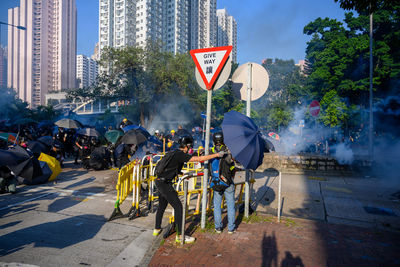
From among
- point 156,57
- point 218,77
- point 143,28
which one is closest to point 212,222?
point 218,77

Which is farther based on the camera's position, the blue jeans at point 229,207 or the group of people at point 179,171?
the blue jeans at point 229,207

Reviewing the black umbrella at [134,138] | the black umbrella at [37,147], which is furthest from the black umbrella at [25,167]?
the black umbrella at [37,147]

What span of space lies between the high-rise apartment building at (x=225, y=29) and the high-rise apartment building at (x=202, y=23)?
13.7 m

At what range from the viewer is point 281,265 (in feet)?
11.7

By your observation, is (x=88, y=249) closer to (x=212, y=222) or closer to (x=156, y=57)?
(x=212, y=222)

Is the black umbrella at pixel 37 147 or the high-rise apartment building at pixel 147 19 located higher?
the high-rise apartment building at pixel 147 19

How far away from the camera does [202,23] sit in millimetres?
114938

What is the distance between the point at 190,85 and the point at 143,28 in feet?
211

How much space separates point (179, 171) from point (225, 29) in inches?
6091

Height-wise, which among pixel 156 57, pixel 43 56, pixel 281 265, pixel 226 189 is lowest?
pixel 281 265

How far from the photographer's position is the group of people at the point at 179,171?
424 centimetres

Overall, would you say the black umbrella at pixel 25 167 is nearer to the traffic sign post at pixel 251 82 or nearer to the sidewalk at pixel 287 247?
the sidewalk at pixel 287 247

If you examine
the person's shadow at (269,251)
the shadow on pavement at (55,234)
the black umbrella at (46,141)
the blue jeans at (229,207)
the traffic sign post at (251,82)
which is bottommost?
the person's shadow at (269,251)

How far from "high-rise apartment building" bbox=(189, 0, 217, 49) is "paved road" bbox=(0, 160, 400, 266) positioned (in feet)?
346
